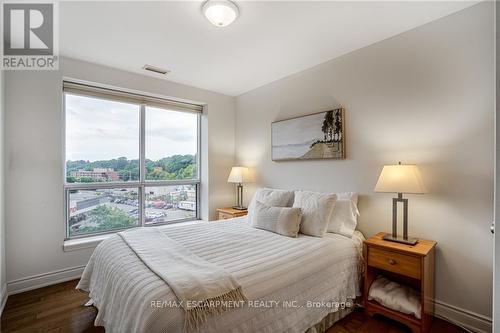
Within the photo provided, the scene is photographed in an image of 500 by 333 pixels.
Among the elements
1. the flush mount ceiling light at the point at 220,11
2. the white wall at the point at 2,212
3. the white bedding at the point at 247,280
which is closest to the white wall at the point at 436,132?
the white bedding at the point at 247,280

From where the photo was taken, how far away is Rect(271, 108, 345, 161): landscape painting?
2768 millimetres

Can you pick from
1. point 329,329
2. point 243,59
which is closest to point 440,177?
point 329,329

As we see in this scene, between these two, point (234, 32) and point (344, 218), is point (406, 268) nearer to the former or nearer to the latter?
point (344, 218)

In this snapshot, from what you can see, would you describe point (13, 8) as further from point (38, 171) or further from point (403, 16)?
point (403, 16)

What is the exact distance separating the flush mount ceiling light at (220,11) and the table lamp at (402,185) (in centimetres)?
187

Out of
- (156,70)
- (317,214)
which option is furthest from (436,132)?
(156,70)

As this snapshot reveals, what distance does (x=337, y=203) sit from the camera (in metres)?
2.47

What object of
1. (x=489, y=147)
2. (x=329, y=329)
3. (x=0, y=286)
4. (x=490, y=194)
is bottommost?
(x=329, y=329)

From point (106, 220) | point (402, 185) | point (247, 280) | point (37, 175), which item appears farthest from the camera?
point (106, 220)

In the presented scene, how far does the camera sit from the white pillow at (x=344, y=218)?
2379mm

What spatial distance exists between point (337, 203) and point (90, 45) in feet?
10.2

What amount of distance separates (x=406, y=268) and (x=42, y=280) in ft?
12.0

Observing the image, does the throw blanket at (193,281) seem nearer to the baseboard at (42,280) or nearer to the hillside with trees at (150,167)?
the baseboard at (42,280)

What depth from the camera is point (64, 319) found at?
2.06 metres
